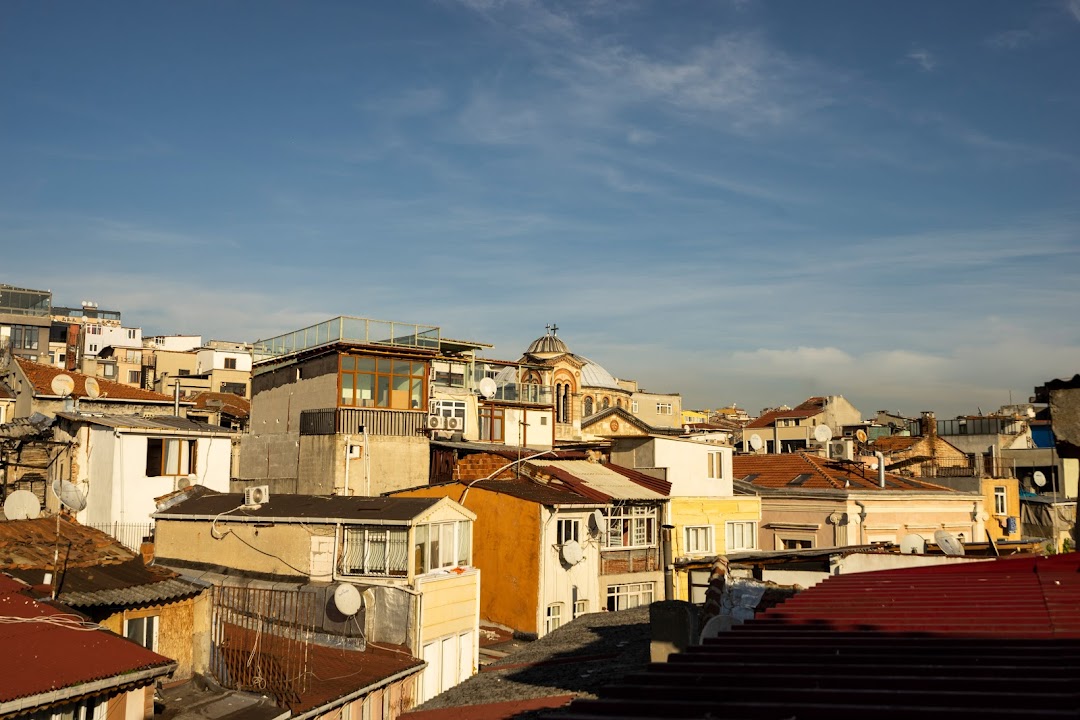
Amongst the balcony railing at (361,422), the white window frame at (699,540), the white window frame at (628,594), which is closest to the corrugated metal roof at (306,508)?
the balcony railing at (361,422)

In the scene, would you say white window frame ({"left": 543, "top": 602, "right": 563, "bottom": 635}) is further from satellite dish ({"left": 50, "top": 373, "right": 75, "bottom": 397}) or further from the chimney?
the chimney

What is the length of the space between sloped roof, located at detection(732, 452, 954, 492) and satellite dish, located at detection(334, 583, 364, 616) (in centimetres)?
2475

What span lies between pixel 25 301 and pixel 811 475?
64.8 meters

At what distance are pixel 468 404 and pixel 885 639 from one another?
125ft

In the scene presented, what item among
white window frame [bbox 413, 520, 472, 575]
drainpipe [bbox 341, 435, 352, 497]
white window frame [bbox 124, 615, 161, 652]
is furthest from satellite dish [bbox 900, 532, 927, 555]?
drainpipe [bbox 341, 435, 352, 497]

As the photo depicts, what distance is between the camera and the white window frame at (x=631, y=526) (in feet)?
107

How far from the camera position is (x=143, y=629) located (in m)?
19.5

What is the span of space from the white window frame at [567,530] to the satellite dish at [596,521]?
1.47 feet

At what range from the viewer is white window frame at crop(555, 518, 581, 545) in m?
29.6

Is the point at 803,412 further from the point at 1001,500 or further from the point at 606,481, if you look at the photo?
the point at 606,481

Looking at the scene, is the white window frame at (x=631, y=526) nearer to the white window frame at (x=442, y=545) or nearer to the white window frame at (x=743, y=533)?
the white window frame at (x=743, y=533)

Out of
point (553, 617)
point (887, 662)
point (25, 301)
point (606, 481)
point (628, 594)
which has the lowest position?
point (553, 617)

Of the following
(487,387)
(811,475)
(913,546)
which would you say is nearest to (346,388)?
(487,387)

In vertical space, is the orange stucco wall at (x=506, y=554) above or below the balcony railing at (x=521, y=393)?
below
